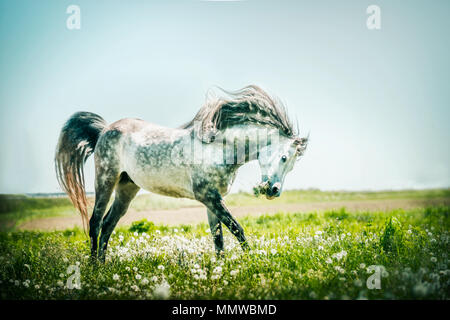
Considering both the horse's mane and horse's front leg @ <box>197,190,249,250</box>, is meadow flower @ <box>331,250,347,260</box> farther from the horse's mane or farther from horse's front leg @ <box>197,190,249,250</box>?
the horse's mane

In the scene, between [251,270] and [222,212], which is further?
[222,212]

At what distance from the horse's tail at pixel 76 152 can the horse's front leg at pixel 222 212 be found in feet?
7.53

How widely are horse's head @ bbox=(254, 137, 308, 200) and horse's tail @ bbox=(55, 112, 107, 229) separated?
121 inches

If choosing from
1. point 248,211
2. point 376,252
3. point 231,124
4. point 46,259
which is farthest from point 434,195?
point 46,259

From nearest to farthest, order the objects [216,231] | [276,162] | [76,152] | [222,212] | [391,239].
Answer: [276,162], [222,212], [391,239], [216,231], [76,152]

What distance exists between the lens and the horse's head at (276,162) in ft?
12.9

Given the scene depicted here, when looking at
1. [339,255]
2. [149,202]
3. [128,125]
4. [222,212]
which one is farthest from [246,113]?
[149,202]

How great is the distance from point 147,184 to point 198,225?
306 cm

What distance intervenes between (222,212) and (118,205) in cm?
206

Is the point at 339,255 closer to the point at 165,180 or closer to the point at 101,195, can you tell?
the point at 165,180

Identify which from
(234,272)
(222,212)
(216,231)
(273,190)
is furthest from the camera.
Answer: (216,231)

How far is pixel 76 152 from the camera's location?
539 cm

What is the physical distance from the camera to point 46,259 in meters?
4.61

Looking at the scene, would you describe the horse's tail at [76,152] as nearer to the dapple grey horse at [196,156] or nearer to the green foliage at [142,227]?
the dapple grey horse at [196,156]
